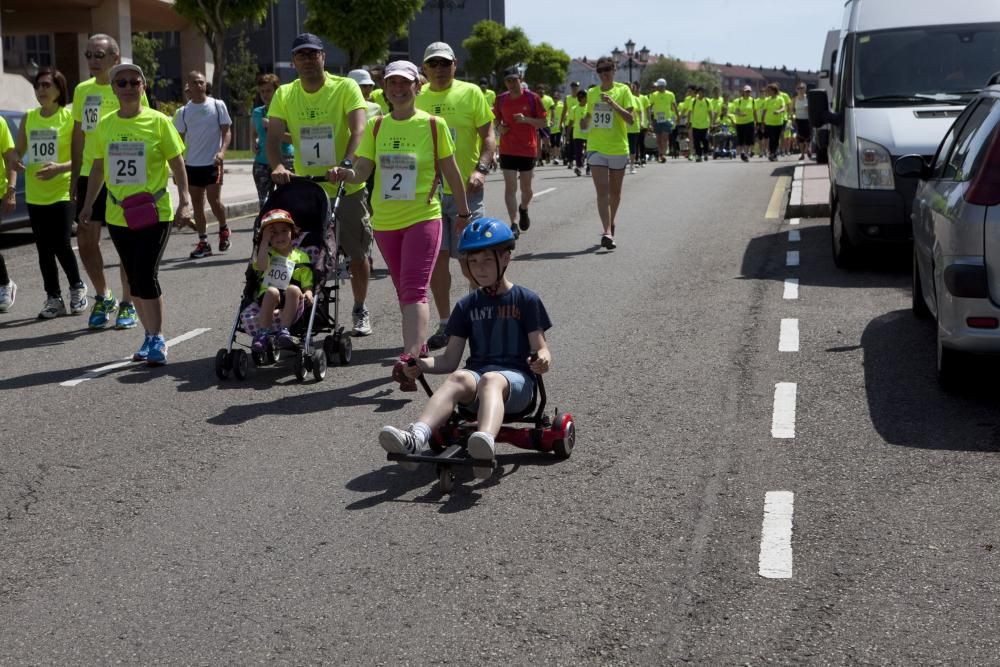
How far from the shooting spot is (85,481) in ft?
21.4

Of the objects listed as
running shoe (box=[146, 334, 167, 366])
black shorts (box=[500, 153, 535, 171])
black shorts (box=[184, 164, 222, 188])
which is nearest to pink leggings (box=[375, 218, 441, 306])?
running shoe (box=[146, 334, 167, 366])

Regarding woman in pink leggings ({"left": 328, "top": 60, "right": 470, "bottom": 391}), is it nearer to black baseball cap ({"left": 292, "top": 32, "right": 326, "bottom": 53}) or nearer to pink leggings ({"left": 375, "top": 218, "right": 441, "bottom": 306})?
pink leggings ({"left": 375, "top": 218, "right": 441, "bottom": 306})

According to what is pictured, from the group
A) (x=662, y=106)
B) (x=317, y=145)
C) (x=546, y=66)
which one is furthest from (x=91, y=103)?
(x=546, y=66)

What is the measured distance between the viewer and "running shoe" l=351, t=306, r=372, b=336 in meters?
10.4

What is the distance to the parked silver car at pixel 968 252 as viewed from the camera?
7.34 m

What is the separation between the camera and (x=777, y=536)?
17.8 ft

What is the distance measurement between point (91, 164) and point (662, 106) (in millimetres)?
26177

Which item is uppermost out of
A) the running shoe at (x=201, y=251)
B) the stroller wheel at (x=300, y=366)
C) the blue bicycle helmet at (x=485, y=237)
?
the blue bicycle helmet at (x=485, y=237)

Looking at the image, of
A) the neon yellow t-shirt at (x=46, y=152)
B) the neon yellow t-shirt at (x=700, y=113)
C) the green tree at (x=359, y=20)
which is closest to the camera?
the neon yellow t-shirt at (x=46, y=152)

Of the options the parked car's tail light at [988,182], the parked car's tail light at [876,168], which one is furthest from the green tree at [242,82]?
the parked car's tail light at [988,182]

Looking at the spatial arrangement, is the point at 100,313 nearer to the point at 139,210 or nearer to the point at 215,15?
the point at 139,210

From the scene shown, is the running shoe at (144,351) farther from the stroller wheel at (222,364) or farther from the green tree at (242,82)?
the green tree at (242,82)

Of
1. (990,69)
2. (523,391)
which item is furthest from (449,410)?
(990,69)

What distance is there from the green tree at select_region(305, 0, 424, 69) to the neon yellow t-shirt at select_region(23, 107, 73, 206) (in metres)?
44.9
